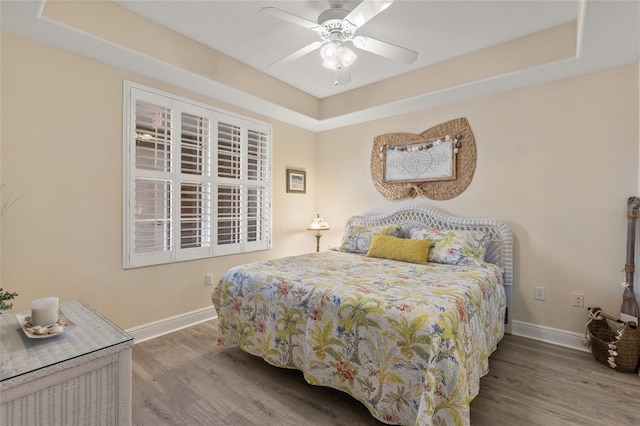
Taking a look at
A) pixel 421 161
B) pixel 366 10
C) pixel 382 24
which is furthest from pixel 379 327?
pixel 421 161

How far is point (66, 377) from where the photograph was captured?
1.26 meters

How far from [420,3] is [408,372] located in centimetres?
253

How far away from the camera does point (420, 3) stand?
229 centimetres

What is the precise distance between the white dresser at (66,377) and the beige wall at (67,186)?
96 centimetres

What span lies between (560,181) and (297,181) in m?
3.02

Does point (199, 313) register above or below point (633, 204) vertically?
below

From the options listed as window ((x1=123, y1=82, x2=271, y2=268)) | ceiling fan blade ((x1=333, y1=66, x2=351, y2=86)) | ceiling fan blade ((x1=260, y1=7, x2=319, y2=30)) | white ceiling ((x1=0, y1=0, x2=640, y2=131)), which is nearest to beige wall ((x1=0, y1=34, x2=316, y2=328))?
window ((x1=123, y1=82, x2=271, y2=268))

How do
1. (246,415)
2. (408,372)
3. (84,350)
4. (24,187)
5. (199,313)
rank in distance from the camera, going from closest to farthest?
(84,350) → (408,372) → (246,415) → (24,187) → (199,313)

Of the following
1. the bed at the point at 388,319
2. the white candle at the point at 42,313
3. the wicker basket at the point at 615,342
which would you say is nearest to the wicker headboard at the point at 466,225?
the bed at the point at 388,319

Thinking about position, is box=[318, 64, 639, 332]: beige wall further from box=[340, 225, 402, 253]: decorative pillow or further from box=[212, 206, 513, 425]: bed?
box=[340, 225, 402, 253]: decorative pillow

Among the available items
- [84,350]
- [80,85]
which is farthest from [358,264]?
[80,85]

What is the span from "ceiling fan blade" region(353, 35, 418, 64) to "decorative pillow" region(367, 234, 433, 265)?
65.8 inches

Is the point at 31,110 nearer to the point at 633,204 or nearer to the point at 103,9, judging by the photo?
the point at 103,9

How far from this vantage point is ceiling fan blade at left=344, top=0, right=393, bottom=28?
5.99 ft
